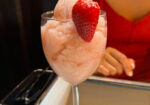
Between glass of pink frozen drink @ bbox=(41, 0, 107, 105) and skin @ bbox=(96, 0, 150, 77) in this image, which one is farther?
skin @ bbox=(96, 0, 150, 77)

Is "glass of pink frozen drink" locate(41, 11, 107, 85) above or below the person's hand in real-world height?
above

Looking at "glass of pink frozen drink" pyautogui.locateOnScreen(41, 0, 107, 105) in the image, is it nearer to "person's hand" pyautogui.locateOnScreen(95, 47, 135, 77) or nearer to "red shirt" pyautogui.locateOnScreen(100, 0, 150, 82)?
"person's hand" pyautogui.locateOnScreen(95, 47, 135, 77)

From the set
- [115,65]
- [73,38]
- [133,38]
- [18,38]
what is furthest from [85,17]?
[18,38]

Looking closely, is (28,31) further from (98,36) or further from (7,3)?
(98,36)

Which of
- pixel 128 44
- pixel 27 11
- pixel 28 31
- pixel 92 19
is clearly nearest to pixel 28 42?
pixel 28 31

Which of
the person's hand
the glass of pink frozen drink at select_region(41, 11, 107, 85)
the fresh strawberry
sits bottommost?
the person's hand

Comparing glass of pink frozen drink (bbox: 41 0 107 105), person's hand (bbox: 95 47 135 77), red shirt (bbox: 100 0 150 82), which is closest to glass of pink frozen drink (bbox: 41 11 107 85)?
glass of pink frozen drink (bbox: 41 0 107 105)

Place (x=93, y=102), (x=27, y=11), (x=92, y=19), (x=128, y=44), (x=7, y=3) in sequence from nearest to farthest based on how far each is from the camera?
(x=92, y=19) < (x=93, y=102) < (x=128, y=44) < (x=7, y=3) < (x=27, y=11)

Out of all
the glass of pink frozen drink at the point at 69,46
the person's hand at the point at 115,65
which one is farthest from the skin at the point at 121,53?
the glass of pink frozen drink at the point at 69,46

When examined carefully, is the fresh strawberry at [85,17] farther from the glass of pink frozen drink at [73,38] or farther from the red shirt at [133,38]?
the red shirt at [133,38]
